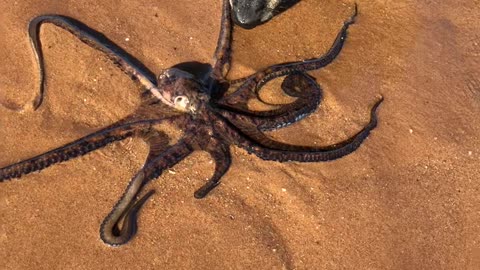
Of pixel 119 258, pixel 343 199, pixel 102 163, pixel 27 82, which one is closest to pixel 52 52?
pixel 27 82

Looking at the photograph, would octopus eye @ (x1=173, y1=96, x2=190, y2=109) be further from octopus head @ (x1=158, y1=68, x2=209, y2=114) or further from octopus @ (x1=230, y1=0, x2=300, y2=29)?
octopus @ (x1=230, y1=0, x2=300, y2=29)

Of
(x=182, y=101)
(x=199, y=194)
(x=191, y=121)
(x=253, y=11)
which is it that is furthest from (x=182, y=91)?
(x=253, y=11)

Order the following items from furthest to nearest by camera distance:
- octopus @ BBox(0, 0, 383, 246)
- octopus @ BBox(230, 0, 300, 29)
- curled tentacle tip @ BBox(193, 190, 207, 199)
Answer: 1. octopus @ BBox(230, 0, 300, 29)
2. curled tentacle tip @ BBox(193, 190, 207, 199)
3. octopus @ BBox(0, 0, 383, 246)

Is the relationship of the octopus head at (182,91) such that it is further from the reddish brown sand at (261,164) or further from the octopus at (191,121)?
the reddish brown sand at (261,164)

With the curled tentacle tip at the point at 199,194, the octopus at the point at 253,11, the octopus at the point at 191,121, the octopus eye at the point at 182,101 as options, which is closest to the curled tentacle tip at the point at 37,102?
the octopus at the point at 191,121

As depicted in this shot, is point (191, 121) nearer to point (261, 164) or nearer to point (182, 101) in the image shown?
point (182, 101)

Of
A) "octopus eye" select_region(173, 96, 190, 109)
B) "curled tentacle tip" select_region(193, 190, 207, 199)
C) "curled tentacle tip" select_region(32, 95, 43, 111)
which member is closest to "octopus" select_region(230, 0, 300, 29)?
"octopus eye" select_region(173, 96, 190, 109)
